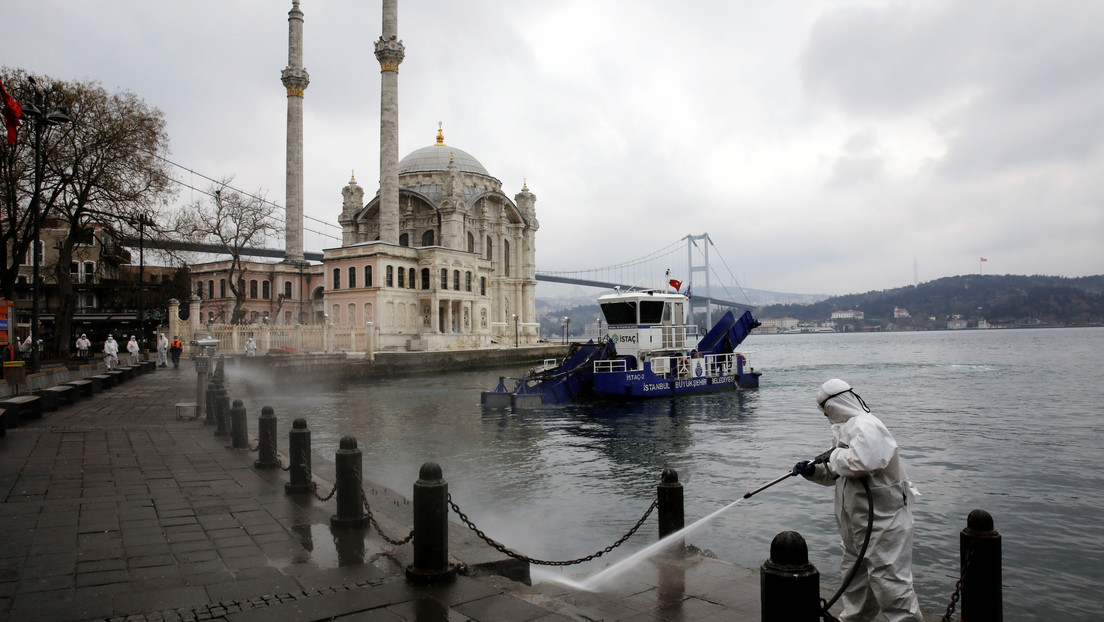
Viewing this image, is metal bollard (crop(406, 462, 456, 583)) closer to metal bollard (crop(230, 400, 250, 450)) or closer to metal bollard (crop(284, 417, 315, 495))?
metal bollard (crop(284, 417, 315, 495))

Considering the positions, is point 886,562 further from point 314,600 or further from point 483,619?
point 314,600

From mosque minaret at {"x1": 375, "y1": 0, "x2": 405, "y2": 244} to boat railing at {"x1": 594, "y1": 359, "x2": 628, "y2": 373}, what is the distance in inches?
1239

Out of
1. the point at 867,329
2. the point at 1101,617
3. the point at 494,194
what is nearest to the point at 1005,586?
the point at 1101,617

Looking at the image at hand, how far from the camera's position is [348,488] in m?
6.74

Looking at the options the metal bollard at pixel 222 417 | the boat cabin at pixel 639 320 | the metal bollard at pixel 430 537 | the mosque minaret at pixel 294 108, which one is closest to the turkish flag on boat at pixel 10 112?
the metal bollard at pixel 222 417

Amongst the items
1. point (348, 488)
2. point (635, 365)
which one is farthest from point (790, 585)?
point (635, 365)

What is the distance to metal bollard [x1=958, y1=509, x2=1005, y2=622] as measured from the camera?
4.16m

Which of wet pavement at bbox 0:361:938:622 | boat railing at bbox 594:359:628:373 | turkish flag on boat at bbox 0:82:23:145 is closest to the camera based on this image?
wet pavement at bbox 0:361:938:622

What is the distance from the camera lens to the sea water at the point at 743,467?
8.72 m

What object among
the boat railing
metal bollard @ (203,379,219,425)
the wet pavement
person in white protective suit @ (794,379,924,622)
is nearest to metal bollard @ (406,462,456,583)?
the wet pavement

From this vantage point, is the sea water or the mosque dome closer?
the sea water

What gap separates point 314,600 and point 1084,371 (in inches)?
2103

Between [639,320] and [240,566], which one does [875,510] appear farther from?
[639,320]

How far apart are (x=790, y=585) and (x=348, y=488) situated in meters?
4.63
